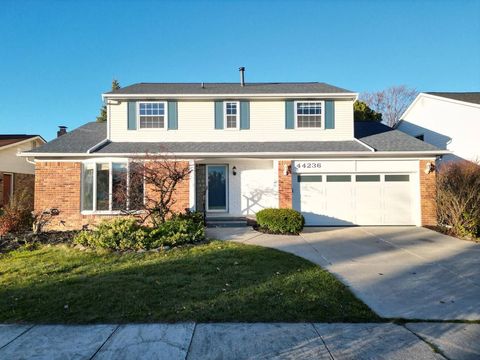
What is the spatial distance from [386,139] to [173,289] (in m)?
11.6

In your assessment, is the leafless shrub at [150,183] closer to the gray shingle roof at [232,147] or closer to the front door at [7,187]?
the gray shingle roof at [232,147]

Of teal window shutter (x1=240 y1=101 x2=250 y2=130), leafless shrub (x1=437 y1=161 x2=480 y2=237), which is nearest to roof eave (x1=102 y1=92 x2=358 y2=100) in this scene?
teal window shutter (x1=240 y1=101 x2=250 y2=130)

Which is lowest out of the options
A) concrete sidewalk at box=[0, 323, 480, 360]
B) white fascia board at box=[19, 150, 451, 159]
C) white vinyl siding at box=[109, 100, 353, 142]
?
concrete sidewalk at box=[0, 323, 480, 360]

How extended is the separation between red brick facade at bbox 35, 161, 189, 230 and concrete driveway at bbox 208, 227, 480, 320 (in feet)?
9.39

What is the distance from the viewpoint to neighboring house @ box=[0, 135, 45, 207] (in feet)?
66.2

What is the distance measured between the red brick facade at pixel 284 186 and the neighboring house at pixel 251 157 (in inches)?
1.5

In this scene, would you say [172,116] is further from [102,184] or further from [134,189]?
[134,189]

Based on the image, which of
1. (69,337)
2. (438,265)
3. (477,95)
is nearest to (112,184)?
(69,337)

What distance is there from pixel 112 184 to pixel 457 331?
37.4 ft

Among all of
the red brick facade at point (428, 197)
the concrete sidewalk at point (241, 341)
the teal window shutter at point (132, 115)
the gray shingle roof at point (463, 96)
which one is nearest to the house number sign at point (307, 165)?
the red brick facade at point (428, 197)

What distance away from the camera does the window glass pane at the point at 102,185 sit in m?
12.4

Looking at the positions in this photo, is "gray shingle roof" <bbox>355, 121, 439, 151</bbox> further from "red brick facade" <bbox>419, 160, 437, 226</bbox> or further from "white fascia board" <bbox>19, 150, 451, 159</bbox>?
"red brick facade" <bbox>419, 160, 437, 226</bbox>

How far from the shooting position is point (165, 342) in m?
3.83

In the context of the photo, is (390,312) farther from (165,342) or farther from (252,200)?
(252,200)
